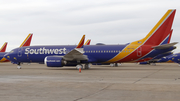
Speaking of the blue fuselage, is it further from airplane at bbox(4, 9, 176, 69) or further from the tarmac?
the tarmac

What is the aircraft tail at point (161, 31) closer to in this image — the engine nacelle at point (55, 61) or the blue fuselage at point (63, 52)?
the blue fuselage at point (63, 52)

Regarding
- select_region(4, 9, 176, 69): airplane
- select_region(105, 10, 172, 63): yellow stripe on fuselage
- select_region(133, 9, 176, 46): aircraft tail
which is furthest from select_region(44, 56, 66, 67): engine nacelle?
select_region(133, 9, 176, 46): aircraft tail

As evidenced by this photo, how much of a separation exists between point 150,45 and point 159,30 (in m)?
2.37

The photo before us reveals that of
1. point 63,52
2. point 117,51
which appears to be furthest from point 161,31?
point 63,52

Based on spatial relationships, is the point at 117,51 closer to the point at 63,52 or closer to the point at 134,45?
the point at 134,45

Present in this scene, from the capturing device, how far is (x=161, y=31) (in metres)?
31.9

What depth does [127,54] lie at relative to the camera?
106 feet

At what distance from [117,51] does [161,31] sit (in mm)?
6563

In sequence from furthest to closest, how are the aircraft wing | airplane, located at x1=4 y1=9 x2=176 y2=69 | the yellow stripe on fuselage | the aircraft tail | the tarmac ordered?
the yellow stripe on fuselage
the aircraft tail
airplane, located at x1=4 y1=9 x2=176 y2=69
the aircraft wing
the tarmac

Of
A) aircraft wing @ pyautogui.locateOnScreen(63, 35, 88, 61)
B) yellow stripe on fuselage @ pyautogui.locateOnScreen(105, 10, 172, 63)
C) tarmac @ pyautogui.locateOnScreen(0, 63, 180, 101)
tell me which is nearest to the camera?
tarmac @ pyautogui.locateOnScreen(0, 63, 180, 101)

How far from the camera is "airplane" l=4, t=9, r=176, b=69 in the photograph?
31.0 metres

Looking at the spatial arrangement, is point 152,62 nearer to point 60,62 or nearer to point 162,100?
point 60,62

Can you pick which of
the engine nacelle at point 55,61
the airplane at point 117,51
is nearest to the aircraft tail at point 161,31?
the airplane at point 117,51

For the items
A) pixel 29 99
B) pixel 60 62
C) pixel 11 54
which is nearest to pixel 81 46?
pixel 60 62
